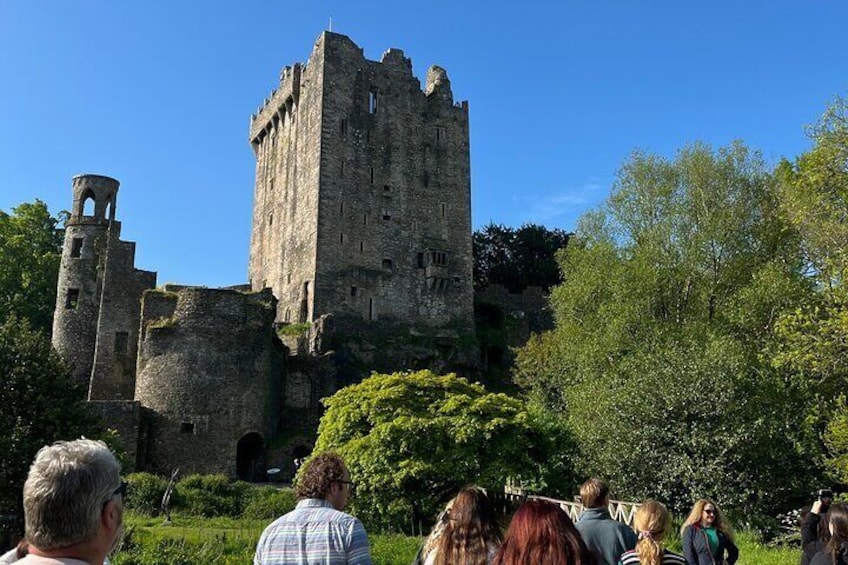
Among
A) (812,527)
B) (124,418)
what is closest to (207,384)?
(124,418)

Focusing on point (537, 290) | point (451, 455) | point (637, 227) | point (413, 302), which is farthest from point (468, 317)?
point (451, 455)

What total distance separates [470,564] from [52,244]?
5033 cm

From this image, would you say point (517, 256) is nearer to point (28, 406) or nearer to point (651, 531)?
point (28, 406)

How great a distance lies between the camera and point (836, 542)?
6.71 m

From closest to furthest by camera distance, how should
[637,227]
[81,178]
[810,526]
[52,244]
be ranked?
[810,526] < [637,227] < [81,178] < [52,244]

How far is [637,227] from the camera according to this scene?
96.6 ft

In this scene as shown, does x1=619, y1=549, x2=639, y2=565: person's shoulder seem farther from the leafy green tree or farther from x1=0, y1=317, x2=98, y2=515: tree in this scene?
x1=0, y1=317, x2=98, y2=515: tree

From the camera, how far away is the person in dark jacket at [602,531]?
5.97 m

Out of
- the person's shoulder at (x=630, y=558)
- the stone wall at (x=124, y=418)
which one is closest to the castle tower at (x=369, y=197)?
the stone wall at (x=124, y=418)

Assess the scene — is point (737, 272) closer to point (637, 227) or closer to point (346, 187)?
point (637, 227)

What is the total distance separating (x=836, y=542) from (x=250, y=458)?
2918cm

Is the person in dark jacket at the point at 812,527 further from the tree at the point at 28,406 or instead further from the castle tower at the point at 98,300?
the castle tower at the point at 98,300

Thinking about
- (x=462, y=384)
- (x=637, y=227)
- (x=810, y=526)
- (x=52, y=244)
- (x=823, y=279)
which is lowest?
(x=810, y=526)

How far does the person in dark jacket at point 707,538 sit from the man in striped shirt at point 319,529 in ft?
13.8
